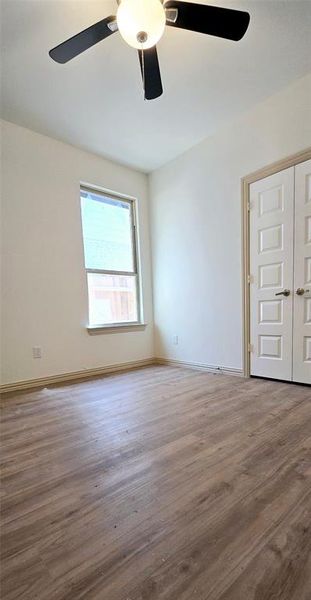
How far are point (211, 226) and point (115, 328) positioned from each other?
5.85 ft

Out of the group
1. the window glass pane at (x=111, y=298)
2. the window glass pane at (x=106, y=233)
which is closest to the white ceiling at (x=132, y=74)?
the window glass pane at (x=106, y=233)

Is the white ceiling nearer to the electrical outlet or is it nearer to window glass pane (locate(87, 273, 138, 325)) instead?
window glass pane (locate(87, 273, 138, 325))

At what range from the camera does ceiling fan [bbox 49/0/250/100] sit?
141cm

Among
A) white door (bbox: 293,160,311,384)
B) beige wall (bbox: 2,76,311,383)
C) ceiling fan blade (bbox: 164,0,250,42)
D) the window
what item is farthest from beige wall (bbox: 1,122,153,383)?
white door (bbox: 293,160,311,384)

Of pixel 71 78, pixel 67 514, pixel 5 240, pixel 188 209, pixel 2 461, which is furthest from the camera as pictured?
pixel 188 209

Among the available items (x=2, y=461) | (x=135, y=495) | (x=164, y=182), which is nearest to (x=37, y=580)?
(x=135, y=495)

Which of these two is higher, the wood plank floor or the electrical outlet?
the electrical outlet

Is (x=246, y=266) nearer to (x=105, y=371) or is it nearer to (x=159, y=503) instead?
(x=105, y=371)

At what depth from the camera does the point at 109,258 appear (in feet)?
11.7

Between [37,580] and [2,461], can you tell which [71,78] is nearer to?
[2,461]

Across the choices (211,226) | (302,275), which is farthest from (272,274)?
(211,226)

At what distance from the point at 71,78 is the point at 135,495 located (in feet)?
9.74

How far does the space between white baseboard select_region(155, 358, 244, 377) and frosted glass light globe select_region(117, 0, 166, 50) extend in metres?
2.85

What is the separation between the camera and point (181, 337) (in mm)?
3561
